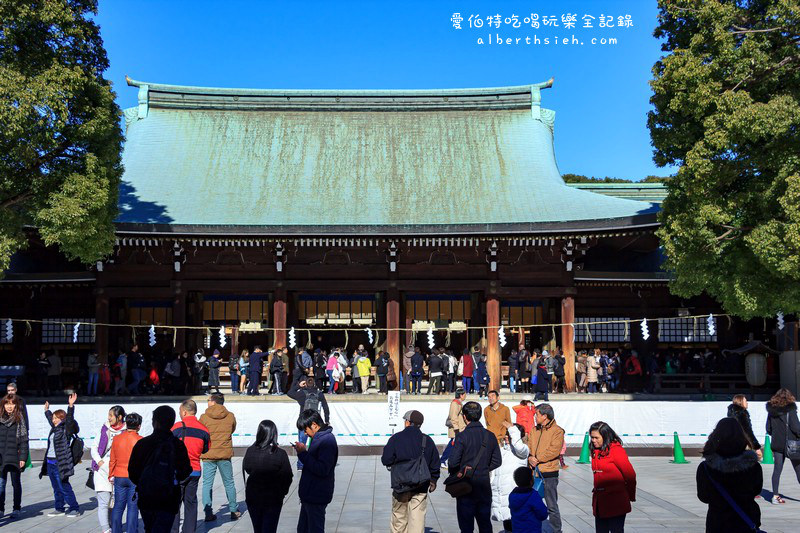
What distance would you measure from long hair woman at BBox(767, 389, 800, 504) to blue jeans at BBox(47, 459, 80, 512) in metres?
10.4

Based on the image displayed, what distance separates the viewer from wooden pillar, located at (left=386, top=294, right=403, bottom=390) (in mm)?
24109

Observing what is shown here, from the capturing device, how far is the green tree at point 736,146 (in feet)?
53.5

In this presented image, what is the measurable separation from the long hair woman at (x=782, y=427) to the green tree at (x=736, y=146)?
4.55m

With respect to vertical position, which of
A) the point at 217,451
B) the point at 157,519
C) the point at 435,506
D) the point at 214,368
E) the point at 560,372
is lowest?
the point at 435,506

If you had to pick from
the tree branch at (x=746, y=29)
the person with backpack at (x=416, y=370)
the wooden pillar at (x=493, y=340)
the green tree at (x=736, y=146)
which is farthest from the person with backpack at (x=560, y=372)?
the tree branch at (x=746, y=29)

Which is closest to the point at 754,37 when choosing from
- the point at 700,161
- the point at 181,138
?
the point at 700,161

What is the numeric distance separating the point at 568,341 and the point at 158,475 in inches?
717

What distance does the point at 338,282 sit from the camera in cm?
2470

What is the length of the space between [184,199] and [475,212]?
9.25 meters

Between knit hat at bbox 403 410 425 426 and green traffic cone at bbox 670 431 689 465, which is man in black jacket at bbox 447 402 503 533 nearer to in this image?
knit hat at bbox 403 410 425 426

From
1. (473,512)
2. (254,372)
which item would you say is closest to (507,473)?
(473,512)

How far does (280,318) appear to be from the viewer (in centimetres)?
2405

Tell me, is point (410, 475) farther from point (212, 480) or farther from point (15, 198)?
point (15, 198)

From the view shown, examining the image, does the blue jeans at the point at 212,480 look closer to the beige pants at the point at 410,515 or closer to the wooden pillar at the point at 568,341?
the beige pants at the point at 410,515
